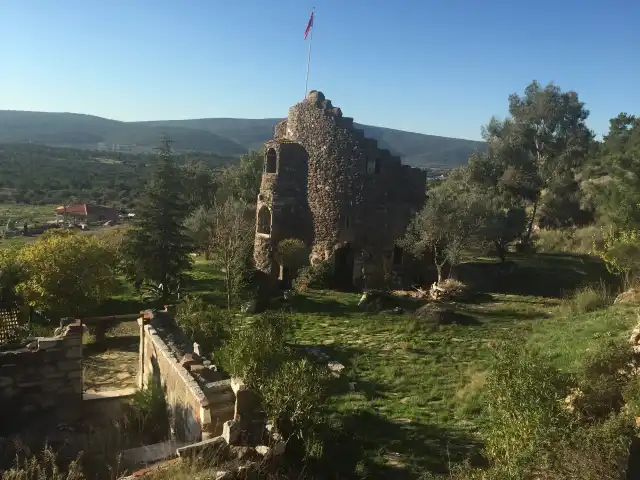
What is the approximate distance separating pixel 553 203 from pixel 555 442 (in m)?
34.1

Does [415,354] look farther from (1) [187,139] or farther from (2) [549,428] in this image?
(1) [187,139]

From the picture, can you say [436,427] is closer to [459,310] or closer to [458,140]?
[459,310]

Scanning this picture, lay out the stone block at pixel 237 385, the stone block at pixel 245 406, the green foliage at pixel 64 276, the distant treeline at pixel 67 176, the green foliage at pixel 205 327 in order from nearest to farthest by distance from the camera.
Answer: the stone block at pixel 245 406 < the stone block at pixel 237 385 < the green foliage at pixel 205 327 < the green foliage at pixel 64 276 < the distant treeline at pixel 67 176

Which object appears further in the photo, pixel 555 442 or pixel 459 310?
pixel 459 310

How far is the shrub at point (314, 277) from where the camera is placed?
23359mm

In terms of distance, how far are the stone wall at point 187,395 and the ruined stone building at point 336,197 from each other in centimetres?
1421

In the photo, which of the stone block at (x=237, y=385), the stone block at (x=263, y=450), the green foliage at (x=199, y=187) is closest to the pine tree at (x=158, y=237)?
the stone block at (x=237, y=385)

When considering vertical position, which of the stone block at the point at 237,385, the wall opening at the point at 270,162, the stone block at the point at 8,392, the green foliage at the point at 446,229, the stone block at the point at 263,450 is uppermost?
the wall opening at the point at 270,162

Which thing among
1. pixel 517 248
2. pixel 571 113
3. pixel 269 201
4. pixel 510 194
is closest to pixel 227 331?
pixel 269 201

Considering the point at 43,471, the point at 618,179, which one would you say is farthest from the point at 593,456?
the point at 618,179

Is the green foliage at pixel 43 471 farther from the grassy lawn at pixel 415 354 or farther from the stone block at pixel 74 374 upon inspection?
the grassy lawn at pixel 415 354

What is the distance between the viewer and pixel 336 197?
24094mm

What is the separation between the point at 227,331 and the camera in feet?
44.2

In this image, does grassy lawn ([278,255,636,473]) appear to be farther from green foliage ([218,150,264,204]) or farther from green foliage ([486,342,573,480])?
green foliage ([218,150,264,204])
